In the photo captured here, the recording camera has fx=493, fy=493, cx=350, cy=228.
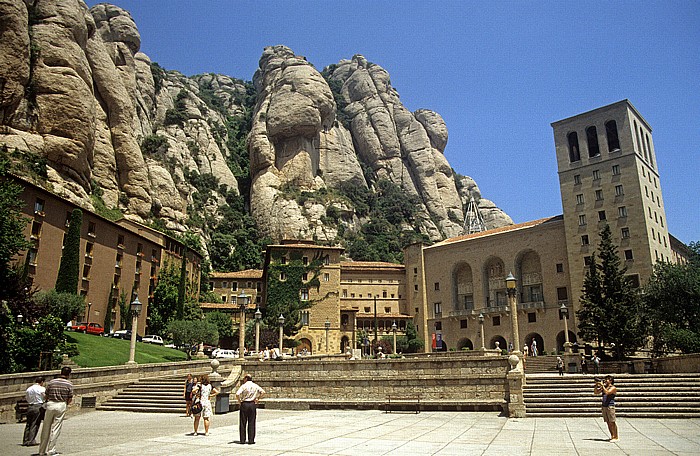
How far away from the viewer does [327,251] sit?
6419 cm

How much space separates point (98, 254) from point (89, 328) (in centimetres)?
764

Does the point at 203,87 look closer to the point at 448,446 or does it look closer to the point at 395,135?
the point at 395,135

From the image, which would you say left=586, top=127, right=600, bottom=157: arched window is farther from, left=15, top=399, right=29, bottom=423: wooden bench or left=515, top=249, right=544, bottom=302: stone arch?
left=15, top=399, right=29, bottom=423: wooden bench

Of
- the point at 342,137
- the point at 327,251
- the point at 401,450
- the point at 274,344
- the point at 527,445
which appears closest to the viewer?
the point at 401,450

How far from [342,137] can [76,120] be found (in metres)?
65.8

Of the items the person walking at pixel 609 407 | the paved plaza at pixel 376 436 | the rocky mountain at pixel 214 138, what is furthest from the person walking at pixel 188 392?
the rocky mountain at pixel 214 138

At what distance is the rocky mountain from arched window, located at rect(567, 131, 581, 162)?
4506cm

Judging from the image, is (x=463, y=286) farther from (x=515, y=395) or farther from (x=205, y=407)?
(x=205, y=407)

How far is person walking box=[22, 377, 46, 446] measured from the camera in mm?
11305

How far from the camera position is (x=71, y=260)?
39.8 m

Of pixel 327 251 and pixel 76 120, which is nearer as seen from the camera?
pixel 76 120

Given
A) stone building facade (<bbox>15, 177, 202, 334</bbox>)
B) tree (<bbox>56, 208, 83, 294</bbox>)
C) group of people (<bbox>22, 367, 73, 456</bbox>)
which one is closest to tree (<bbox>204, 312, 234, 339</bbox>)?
stone building facade (<bbox>15, 177, 202, 334</bbox>)

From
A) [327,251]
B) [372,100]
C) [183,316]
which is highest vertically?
[372,100]

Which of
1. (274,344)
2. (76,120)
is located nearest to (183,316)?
(274,344)
